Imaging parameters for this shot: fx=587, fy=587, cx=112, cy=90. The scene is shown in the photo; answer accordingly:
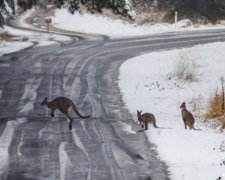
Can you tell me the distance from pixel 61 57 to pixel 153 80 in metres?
6.48

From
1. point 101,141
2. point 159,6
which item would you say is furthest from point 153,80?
point 159,6

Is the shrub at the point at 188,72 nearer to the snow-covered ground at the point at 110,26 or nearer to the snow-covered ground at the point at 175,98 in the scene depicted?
the snow-covered ground at the point at 175,98

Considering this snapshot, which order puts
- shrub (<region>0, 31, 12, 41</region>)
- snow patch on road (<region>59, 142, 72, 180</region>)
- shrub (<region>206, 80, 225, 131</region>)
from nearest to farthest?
snow patch on road (<region>59, 142, 72, 180</region>)
shrub (<region>206, 80, 225, 131</region>)
shrub (<region>0, 31, 12, 41</region>)

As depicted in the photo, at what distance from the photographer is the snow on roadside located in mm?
9859

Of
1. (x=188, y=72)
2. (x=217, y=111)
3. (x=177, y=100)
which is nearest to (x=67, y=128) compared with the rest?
(x=217, y=111)

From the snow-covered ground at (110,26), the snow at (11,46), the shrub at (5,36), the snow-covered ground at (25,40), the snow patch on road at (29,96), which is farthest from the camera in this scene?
the snow-covered ground at (110,26)

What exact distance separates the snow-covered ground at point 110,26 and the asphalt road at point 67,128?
13807 millimetres

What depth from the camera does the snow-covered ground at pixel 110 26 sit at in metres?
38.7

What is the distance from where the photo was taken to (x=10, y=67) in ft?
72.0

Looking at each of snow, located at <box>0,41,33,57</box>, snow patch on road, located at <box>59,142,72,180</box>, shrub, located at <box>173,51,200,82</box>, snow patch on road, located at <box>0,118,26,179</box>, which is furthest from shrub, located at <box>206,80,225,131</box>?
snow, located at <box>0,41,33,57</box>

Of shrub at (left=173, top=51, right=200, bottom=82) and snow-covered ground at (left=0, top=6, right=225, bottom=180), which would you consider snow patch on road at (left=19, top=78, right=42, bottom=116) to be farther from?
shrub at (left=173, top=51, right=200, bottom=82)

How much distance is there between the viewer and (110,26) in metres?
40.9

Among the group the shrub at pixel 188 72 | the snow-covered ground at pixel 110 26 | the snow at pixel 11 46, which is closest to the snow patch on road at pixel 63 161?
the shrub at pixel 188 72

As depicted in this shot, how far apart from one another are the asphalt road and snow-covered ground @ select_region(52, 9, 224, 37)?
45.3ft
